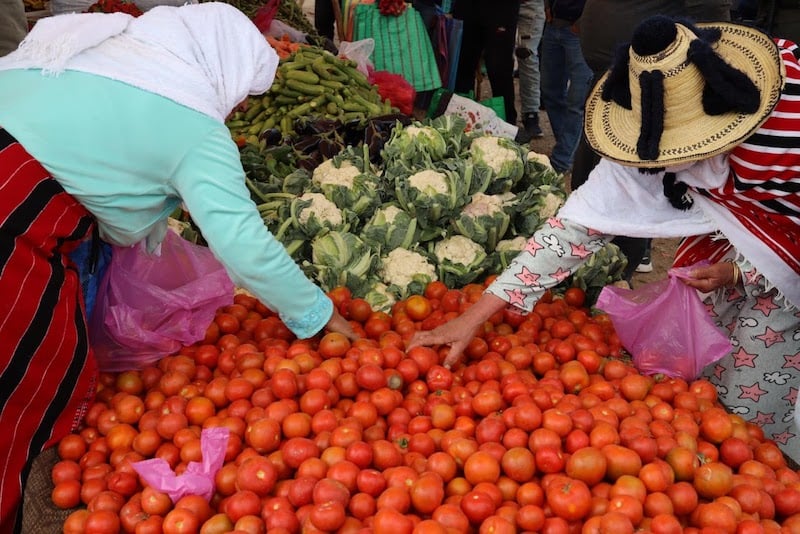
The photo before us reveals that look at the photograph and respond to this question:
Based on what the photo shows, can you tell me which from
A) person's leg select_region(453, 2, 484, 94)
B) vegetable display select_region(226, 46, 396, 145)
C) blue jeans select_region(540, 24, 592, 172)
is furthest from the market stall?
person's leg select_region(453, 2, 484, 94)

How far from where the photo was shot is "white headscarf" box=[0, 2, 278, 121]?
1653 mm

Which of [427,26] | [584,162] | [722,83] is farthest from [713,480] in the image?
[427,26]

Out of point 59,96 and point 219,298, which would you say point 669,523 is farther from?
point 59,96

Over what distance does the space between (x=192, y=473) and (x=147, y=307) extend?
752 mm

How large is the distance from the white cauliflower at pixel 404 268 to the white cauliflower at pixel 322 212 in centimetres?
29

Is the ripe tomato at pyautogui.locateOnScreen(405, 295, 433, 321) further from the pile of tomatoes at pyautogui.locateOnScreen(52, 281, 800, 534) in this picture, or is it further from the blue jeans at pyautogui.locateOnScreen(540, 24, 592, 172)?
the blue jeans at pyautogui.locateOnScreen(540, 24, 592, 172)

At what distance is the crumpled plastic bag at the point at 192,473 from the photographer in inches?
61.0

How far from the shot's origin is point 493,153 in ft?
11.2

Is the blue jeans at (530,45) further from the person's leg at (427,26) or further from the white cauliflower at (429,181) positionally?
the white cauliflower at (429,181)

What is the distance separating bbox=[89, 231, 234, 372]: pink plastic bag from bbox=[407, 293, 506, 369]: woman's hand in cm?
70

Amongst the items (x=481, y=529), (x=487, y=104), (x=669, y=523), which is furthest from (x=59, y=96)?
(x=487, y=104)

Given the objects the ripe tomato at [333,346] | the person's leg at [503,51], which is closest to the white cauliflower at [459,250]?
the ripe tomato at [333,346]

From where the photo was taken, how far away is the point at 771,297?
7.07 ft

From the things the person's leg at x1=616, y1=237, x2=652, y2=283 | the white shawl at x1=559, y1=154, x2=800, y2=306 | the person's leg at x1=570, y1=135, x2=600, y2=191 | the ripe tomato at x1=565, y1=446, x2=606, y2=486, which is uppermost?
the white shawl at x1=559, y1=154, x2=800, y2=306
